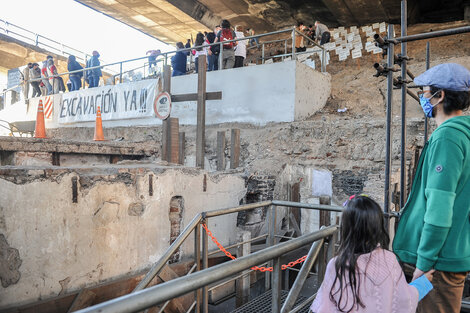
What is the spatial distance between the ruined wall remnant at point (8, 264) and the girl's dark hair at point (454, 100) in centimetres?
403

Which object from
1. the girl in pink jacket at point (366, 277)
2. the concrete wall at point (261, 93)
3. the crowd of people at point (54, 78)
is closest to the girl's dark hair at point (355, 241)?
the girl in pink jacket at point (366, 277)

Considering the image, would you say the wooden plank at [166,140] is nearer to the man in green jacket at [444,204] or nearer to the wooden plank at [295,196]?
the wooden plank at [295,196]

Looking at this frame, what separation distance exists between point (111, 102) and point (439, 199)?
1053cm

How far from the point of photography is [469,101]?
6.36 ft

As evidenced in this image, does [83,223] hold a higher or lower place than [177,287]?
lower

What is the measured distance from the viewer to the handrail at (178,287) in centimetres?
106

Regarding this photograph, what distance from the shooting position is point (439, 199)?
1.64 metres

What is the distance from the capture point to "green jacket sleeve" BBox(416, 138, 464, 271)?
1.62 meters

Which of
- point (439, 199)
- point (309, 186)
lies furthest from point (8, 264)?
point (309, 186)

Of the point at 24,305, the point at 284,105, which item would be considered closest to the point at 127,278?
the point at 24,305

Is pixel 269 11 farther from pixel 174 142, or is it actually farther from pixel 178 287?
pixel 178 287

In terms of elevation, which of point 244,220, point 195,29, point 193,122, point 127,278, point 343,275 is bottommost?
point 127,278

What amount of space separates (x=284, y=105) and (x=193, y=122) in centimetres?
265

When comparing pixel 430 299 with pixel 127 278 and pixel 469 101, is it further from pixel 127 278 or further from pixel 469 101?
pixel 127 278
